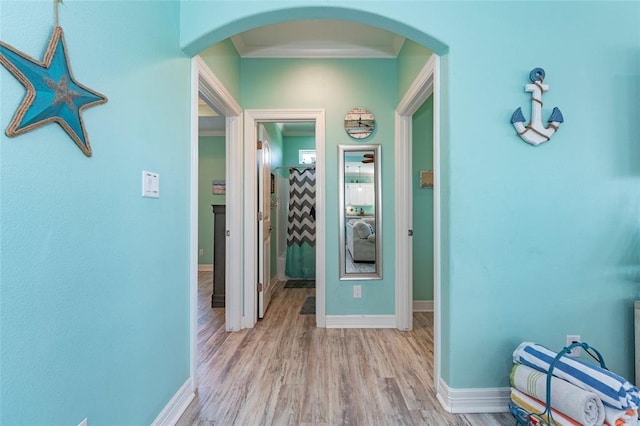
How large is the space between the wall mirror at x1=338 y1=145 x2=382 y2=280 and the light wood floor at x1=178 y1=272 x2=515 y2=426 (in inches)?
23.3

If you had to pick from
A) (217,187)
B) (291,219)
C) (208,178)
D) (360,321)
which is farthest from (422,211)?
(208,178)

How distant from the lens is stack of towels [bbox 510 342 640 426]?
1.17m

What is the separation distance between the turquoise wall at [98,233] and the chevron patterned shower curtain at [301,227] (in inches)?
125

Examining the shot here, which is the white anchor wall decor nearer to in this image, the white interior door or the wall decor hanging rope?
the wall decor hanging rope

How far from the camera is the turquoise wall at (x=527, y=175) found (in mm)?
1654

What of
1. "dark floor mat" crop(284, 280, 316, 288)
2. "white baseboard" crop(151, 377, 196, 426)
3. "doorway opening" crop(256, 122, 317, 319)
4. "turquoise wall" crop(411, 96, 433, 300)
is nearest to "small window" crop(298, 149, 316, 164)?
"doorway opening" crop(256, 122, 317, 319)

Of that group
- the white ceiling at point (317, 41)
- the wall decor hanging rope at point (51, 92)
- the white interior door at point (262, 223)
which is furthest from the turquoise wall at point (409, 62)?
the wall decor hanging rope at point (51, 92)

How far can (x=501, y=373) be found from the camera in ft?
5.43

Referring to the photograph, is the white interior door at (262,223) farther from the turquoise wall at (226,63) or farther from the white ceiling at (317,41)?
the white ceiling at (317,41)

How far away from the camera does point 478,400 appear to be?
1647 millimetres

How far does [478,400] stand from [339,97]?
8.39ft

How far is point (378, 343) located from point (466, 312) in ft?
3.56

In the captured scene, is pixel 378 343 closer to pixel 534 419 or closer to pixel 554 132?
pixel 534 419

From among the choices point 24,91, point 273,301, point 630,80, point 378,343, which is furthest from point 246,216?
point 630,80
